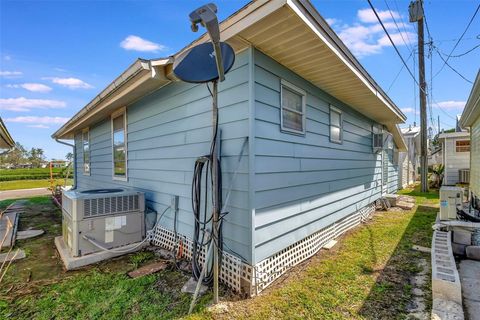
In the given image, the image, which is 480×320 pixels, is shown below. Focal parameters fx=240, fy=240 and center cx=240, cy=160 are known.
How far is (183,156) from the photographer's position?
3553 millimetres

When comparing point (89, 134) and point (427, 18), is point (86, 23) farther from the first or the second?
point (427, 18)

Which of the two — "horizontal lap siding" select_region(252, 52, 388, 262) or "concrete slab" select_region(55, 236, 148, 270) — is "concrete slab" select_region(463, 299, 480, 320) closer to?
"horizontal lap siding" select_region(252, 52, 388, 262)

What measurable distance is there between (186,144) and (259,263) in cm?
188

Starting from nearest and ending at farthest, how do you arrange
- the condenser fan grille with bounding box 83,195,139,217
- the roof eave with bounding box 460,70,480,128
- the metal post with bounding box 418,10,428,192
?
the condenser fan grille with bounding box 83,195,139,217 < the roof eave with bounding box 460,70,480,128 < the metal post with bounding box 418,10,428,192

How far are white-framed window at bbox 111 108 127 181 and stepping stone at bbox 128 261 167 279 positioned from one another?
255 centimetres

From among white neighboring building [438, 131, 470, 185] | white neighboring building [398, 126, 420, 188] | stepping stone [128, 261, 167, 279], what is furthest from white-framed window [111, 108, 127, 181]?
white neighboring building [438, 131, 470, 185]

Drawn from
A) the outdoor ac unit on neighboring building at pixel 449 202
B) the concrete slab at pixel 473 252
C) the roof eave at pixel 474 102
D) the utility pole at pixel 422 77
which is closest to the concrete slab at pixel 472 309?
the concrete slab at pixel 473 252

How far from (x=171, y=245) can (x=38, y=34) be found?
5195 millimetres

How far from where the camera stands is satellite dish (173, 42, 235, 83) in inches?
87.9

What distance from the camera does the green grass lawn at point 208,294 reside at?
2312 mm

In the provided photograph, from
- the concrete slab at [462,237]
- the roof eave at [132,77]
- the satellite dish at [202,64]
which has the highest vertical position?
the roof eave at [132,77]

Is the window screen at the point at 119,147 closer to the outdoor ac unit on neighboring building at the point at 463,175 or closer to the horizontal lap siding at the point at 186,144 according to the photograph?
the horizontal lap siding at the point at 186,144

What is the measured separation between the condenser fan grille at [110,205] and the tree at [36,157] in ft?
195

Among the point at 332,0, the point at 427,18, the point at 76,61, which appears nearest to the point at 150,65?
the point at 332,0
